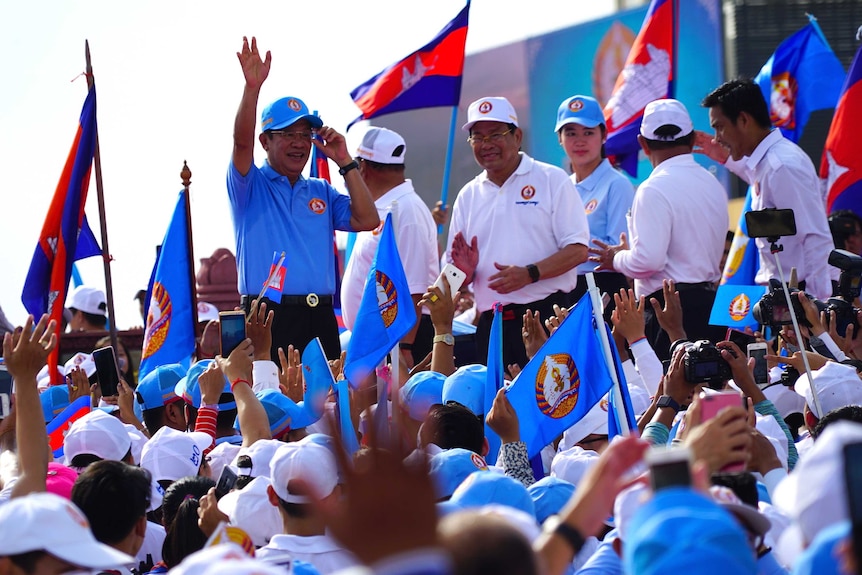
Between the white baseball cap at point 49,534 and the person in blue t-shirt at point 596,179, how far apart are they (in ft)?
18.9

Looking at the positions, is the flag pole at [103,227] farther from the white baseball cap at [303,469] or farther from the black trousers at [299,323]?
the white baseball cap at [303,469]

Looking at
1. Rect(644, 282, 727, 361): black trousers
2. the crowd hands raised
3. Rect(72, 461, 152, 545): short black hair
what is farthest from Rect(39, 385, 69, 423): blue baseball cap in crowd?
Rect(72, 461, 152, 545): short black hair

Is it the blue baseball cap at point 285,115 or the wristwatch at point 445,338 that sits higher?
the blue baseball cap at point 285,115

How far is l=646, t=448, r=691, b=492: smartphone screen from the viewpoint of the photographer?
2.57 m

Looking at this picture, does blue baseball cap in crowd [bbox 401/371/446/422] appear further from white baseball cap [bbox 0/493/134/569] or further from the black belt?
white baseball cap [bbox 0/493/134/569]

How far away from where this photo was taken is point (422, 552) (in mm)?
2023

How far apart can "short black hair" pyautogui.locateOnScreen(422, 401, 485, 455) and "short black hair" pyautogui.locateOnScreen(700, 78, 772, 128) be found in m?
3.17

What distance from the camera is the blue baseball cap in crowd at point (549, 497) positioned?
4441 mm

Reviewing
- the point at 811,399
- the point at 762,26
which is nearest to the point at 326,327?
the point at 811,399

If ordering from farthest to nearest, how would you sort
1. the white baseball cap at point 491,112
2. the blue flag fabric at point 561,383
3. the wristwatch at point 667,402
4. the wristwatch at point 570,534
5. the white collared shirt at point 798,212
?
the white baseball cap at point 491,112, the white collared shirt at point 798,212, the blue flag fabric at point 561,383, the wristwatch at point 667,402, the wristwatch at point 570,534

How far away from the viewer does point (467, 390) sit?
6426 millimetres

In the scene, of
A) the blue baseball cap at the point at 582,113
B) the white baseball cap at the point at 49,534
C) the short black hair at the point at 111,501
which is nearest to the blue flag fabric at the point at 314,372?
the short black hair at the point at 111,501

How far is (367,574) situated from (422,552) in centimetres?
11

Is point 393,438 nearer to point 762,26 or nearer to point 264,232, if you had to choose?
point 264,232
